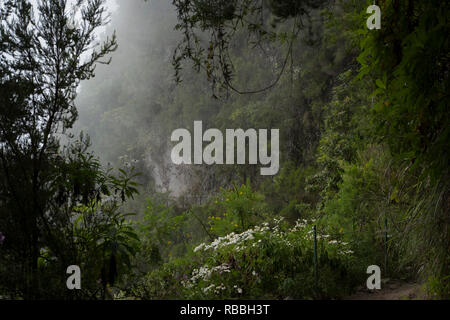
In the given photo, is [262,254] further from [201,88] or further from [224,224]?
[201,88]

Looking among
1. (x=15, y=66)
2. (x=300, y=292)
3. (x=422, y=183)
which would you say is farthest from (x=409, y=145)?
(x=15, y=66)

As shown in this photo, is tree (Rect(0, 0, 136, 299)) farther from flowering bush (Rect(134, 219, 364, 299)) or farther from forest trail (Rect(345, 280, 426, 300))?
forest trail (Rect(345, 280, 426, 300))

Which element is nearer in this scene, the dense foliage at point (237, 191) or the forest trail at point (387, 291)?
the dense foliage at point (237, 191)

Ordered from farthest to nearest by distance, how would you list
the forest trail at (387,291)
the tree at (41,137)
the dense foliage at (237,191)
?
1. the forest trail at (387,291)
2. the tree at (41,137)
3. the dense foliage at (237,191)

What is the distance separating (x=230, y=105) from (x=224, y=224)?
42.1 feet

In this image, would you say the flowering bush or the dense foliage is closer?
the dense foliage
